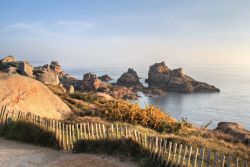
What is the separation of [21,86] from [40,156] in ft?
32.0

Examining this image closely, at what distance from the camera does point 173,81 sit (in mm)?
154500

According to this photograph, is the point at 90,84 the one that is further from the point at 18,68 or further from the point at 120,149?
the point at 120,149

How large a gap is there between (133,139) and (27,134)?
5.88 meters

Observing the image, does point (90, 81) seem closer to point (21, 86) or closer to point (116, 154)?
point (21, 86)

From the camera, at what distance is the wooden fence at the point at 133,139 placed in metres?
11.7

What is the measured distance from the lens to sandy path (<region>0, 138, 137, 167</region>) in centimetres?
1292

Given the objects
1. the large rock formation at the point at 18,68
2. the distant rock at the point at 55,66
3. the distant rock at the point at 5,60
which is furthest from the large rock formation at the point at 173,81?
the large rock formation at the point at 18,68

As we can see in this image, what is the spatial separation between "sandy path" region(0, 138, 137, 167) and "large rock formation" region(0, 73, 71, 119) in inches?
247

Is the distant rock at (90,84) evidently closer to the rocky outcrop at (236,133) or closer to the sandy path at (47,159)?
the rocky outcrop at (236,133)

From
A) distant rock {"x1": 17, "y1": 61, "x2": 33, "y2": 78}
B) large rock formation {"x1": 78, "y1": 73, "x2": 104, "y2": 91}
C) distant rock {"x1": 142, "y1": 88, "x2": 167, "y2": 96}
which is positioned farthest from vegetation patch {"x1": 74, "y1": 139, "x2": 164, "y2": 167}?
distant rock {"x1": 142, "y1": 88, "x2": 167, "y2": 96}

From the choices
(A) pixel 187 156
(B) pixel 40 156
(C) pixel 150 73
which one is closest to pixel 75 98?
(B) pixel 40 156

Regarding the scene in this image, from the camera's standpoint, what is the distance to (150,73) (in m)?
169

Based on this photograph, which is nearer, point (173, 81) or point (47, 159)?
point (47, 159)

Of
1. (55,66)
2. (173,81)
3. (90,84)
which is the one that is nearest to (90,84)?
(90,84)
